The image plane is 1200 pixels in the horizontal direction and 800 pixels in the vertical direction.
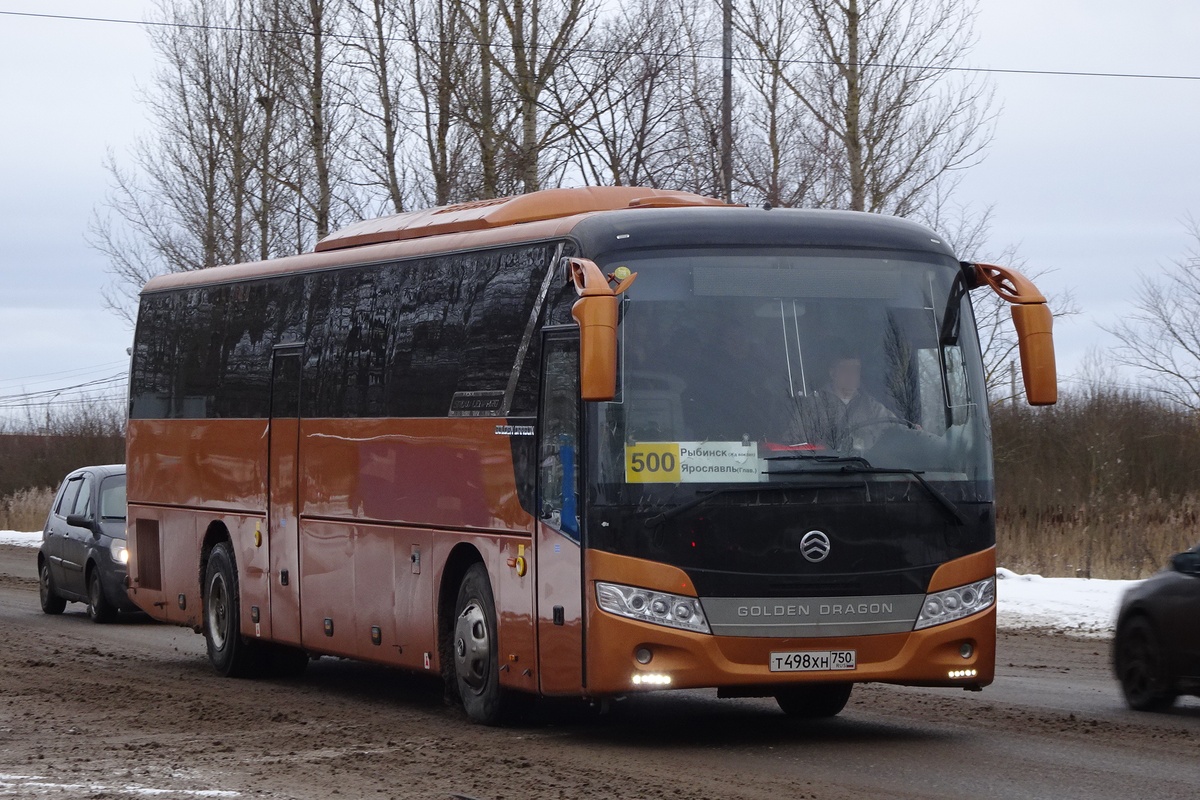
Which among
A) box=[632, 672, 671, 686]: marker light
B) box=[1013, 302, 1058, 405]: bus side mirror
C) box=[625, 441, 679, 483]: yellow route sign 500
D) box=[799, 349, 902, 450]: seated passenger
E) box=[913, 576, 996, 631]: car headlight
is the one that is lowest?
box=[632, 672, 671, 686]: marker light

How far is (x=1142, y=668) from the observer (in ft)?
Result: 40.7

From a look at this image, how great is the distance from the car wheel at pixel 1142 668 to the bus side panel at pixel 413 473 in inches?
173

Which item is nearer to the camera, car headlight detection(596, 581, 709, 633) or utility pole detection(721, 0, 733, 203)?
car headlight detection(596, 581, 709, 633)

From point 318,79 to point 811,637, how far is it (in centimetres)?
3303

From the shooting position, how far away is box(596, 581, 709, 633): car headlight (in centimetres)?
1016

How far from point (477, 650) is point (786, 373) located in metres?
2.77

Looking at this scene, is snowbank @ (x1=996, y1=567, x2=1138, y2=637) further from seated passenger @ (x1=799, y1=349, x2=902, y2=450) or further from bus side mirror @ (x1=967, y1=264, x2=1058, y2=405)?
seated passenger @ (x1=799, y1=349, x2=902, y2=450)

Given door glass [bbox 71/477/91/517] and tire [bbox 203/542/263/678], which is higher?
door glass [bbox 71/477/91/517]

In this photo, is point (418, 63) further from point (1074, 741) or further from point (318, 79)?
point (1074, 741)

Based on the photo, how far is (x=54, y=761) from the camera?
10.1 meters

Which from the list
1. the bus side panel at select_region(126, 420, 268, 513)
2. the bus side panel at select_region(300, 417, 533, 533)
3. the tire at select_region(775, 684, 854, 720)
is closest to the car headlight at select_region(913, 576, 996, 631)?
the tire at select_region(775, 684, 854, 720)

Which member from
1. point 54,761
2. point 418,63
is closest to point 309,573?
point 54,761

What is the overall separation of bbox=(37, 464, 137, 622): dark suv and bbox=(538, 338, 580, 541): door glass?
11.6m

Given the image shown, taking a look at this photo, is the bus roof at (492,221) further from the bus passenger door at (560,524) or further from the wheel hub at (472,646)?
the wheel hub at (472,646)
